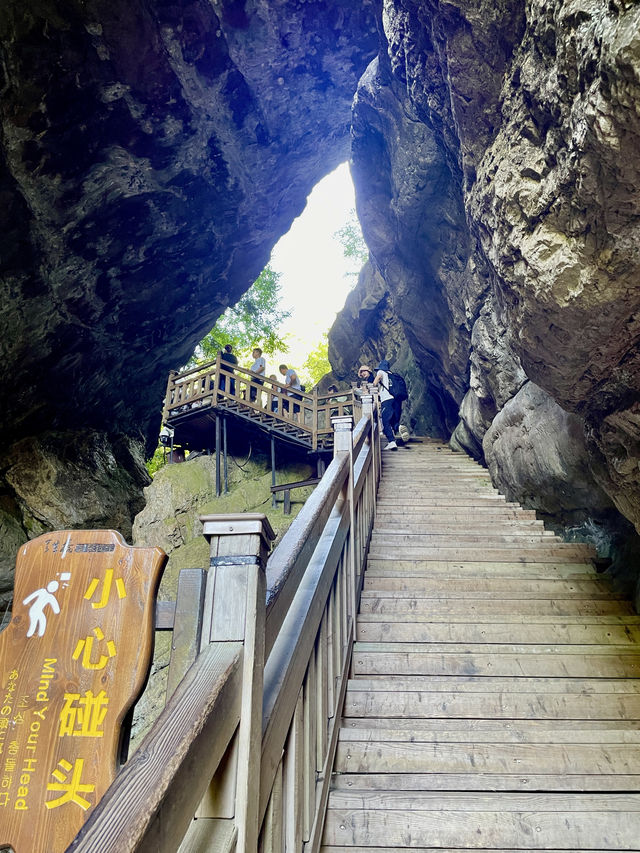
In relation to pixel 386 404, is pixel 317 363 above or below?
above

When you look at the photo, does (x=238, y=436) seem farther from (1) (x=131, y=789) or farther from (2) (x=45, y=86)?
(1) (x=131, y=789)

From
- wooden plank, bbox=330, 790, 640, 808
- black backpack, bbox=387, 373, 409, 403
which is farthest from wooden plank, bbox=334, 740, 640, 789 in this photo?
black backpack, bbox=387, 373, 409, 403

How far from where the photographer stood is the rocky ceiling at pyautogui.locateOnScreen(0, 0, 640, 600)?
2.92m

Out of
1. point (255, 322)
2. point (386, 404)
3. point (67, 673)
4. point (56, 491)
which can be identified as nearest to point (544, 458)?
point (386, 404)

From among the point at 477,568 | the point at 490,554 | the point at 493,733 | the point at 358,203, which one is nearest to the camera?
the point at 493,733

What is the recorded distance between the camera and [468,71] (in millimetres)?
4285

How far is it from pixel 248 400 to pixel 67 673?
11881 millimetres

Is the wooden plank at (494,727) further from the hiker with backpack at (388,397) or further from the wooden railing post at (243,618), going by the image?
the hiker with backpack at (388,397)

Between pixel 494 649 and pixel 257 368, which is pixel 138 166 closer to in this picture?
pixel 257 368

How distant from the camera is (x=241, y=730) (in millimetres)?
1112

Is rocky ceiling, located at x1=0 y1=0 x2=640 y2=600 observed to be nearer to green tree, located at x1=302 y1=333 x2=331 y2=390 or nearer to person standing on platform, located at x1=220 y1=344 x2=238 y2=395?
person standing on platform, located at x1=220 y1=344 x2=238 y2=395

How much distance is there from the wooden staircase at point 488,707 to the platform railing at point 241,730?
0.38 m

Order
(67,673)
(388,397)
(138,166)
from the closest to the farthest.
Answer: (67,673), (138,166), (388,397)

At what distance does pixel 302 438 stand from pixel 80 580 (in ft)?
39.0
